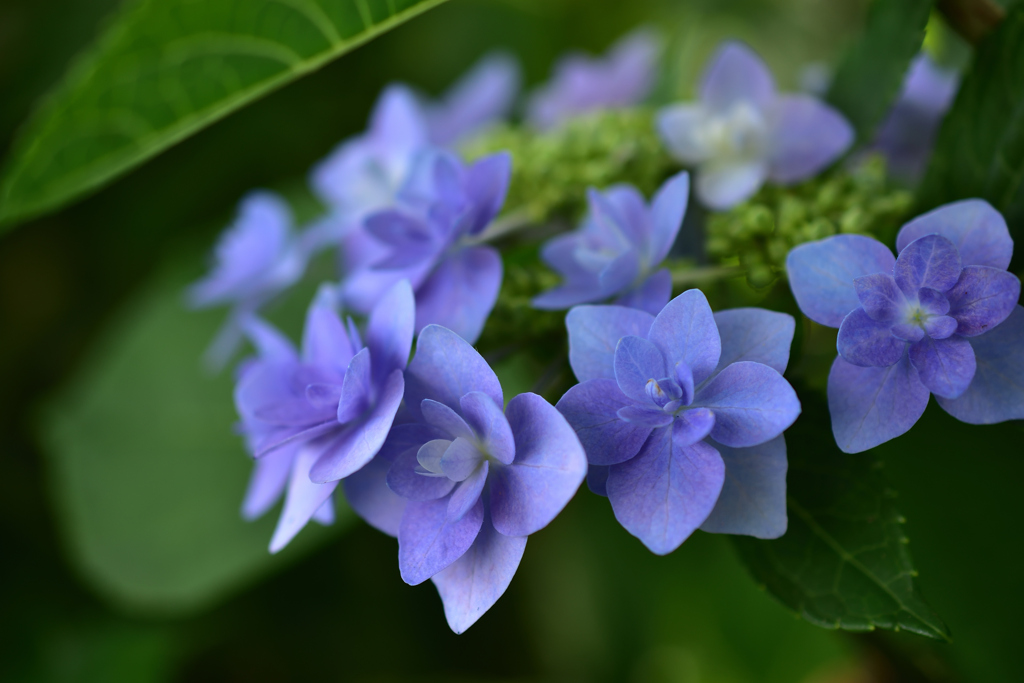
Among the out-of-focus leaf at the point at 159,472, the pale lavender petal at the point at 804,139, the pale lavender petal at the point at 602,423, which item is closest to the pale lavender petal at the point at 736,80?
the pale lavender petal at the point at 804,139

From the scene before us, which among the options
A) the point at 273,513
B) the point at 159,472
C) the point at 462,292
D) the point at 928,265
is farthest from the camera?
the point at 159,472

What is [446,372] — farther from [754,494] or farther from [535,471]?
[754,494]

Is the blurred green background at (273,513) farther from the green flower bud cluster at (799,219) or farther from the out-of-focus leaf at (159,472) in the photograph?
the green flower bud cluster at (799,219)

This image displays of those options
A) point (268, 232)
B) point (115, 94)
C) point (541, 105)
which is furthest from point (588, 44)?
point (115, 94)

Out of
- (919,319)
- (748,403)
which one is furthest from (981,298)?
(748,403)

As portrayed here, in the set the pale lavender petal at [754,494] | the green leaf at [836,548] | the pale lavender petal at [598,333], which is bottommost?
the green leaf at [836,548]
